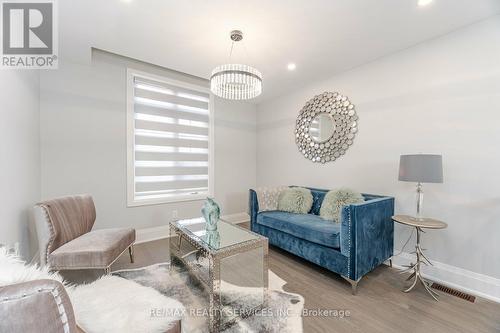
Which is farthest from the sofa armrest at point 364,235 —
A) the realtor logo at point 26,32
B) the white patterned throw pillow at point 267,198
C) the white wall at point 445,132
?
the realtor logo at point 26,32

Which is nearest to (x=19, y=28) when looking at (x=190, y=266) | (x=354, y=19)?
(x=190, y=266)

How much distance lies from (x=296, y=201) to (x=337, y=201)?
2.09 ft

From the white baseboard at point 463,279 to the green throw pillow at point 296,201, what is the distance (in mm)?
1313

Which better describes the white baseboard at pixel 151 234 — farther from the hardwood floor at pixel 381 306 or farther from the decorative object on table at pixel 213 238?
the decorative object on table at pixel 213 238

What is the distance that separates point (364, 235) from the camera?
2.14m

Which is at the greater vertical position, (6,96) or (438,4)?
(438,4)

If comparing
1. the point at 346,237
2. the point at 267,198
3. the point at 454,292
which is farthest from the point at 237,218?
the point at 454,292

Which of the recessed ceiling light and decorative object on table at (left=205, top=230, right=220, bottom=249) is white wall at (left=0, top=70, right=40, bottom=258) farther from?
the recessed ceiling light

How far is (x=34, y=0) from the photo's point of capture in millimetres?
1904

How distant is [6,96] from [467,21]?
4.30 meters

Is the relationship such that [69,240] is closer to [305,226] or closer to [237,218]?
[305,226]

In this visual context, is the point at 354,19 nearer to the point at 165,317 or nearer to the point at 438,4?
the point at 438,4

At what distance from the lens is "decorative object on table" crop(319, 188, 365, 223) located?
2.64m

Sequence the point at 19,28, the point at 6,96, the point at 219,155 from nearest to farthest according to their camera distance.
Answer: the point at 6,96 < the point at 19,28 < the point at 219,155
